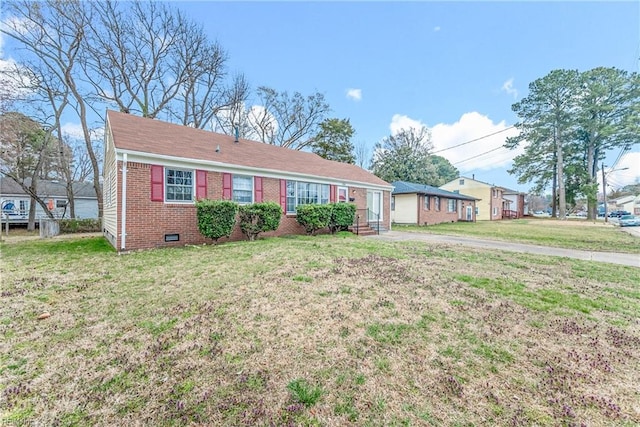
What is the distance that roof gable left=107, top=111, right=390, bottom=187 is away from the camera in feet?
28.6

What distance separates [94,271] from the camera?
5.68 m

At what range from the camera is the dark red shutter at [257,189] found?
35.4 ft

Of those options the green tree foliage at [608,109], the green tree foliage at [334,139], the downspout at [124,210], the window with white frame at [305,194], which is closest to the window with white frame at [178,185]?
the downspout at [124,210]

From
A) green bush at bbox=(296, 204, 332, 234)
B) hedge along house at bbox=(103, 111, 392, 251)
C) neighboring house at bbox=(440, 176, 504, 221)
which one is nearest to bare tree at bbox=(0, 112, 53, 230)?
hedge along house at bbox=(103, 111, 392, 251)

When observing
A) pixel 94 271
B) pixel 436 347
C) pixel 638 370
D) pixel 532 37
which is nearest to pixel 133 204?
pixel 94 271

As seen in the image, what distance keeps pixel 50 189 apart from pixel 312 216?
2620cm

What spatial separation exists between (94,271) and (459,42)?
59.8ft

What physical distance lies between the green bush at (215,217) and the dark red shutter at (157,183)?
110cm

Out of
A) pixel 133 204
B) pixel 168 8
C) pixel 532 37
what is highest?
pixel 168 8

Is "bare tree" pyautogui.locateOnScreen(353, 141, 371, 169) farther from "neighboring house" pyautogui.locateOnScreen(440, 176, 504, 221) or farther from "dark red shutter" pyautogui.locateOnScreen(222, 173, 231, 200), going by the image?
"dark red shutter" pyautogui.locateOnScreen(222, 173, 231, 200)

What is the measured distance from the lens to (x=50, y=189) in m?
23.9

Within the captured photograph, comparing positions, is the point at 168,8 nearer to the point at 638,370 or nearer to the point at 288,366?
the point at 288,366

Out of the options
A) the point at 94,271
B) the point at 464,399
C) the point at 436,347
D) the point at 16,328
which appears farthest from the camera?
the point at 94,271

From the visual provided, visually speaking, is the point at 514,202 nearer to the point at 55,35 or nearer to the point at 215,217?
the point at 215,217
